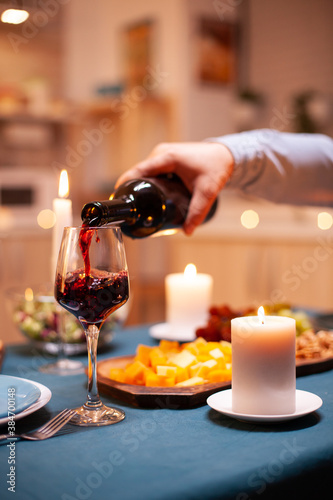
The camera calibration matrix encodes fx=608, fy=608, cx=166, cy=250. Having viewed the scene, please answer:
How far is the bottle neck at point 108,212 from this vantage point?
37.2 inches

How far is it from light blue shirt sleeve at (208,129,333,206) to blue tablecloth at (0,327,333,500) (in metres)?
0.67

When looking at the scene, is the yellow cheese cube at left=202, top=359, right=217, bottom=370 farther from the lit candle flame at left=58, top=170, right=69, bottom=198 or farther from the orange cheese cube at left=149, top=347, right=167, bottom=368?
the lit candle flame at left=58, top=170, right=69, bottom=198

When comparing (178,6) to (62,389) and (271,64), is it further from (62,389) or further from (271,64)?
(62,389)

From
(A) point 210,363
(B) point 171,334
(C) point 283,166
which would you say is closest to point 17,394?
(A) point 210,363

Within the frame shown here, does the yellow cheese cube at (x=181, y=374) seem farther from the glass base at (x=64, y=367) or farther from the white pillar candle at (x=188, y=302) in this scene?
the white pillar candle at (x=188, y=302)

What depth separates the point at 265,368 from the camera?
0.81 m

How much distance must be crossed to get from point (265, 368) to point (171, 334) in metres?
0.60

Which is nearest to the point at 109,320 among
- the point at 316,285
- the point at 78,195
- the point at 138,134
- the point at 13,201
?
the point at 316,285

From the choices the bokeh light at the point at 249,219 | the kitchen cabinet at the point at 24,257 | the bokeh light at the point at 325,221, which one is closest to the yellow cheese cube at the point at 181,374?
Answer: the bokeh light at the point at 325,221

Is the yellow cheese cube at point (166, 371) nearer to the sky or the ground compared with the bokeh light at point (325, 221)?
nearer to the ground

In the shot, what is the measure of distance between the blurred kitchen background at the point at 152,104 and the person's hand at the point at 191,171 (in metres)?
2.22

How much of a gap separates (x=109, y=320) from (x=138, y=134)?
3497 millimetres

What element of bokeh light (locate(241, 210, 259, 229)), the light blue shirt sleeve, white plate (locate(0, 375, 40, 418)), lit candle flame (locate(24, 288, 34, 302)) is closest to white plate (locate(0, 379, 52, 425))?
white plate (locate(0, 375, 40, 418))

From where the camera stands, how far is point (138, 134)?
183 inches
